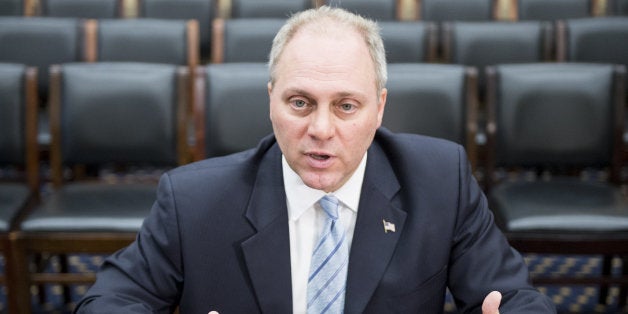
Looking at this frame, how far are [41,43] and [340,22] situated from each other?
219 cm

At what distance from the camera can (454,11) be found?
351 cm

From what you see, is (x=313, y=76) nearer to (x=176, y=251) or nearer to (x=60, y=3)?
(x=176, y=251)

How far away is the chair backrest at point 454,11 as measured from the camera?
11.5ft

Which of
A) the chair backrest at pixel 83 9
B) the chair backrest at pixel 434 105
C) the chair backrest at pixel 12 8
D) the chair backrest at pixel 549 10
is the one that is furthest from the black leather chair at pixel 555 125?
the chair backrest at pixel 12 8

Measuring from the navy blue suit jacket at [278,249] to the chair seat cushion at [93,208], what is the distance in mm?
861

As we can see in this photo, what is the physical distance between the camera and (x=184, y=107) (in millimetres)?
2209

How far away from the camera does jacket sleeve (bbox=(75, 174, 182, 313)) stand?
3.60 feet

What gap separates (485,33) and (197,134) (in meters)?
1.32

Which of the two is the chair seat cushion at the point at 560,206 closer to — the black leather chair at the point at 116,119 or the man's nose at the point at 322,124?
the black leather chair at the point at 116,119

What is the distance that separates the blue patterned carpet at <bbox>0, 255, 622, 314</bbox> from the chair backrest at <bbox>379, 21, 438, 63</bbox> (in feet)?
2.77

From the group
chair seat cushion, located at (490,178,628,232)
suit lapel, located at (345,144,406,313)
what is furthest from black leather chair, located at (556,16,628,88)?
suit lapel, located at (345,144,406,313)

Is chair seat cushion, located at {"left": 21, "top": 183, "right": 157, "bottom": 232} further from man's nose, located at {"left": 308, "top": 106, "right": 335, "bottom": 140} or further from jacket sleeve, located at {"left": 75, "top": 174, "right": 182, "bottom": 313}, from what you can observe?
man's nose, located at {"left": 308, "top": 106, "right": 335, "bottom": 140}

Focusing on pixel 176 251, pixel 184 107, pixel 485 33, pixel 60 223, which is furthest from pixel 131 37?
pixel 176 251

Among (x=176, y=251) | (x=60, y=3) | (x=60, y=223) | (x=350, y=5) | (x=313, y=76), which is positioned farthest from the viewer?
(x=60, y=3)
